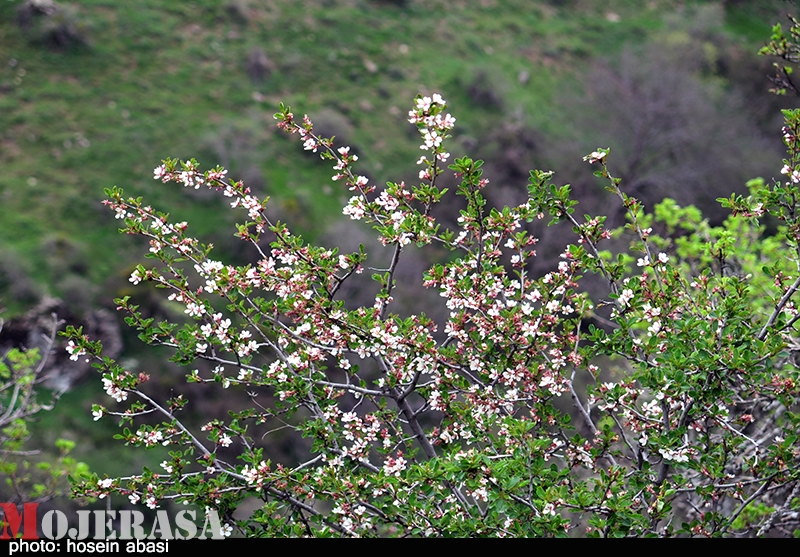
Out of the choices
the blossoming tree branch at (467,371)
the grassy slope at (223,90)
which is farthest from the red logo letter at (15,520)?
the grassy slope at (223,90)

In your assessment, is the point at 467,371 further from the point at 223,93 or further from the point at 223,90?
the point at 223,90

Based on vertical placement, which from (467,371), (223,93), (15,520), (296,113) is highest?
(467,371)

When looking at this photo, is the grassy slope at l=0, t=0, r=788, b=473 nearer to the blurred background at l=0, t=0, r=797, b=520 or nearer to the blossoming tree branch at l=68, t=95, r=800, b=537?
the blurred background at l=0, t=0, r=797, b=520

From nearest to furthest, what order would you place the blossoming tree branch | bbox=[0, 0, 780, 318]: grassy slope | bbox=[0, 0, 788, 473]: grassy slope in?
the blossoming tree branch, bbox=[0, 0, 788, 473]: grassy slope, bbox=[0, 0, 780, 318]: grassy slope

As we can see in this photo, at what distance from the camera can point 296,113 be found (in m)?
32.0

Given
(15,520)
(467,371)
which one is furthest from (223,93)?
(467,371)

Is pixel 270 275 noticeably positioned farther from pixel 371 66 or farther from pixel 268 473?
pixel 371 66

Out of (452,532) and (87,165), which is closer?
(452,532)

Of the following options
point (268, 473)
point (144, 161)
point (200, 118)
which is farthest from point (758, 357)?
A: point (200, 118)

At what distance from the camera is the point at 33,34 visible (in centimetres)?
3102

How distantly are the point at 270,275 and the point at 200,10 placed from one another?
35.4 meters

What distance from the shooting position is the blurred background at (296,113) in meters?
23.7

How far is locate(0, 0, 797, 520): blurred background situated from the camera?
77.6ft

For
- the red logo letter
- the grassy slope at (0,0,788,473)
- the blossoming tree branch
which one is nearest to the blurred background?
the grassy slope at (0,0,788,473)
